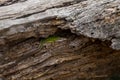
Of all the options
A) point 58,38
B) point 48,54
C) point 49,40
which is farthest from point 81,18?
point 48,54

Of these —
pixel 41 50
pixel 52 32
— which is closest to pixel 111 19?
pixel 52 32

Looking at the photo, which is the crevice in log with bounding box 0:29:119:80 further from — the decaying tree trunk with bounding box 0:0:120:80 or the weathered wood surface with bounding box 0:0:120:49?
the weathered wood surface with bounding box 0:0:120:49

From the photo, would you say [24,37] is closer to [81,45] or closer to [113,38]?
[81,45]

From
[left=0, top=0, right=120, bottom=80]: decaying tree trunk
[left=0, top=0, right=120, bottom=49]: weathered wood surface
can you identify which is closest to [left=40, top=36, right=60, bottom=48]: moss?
[left=0, top=0, right=120, bottom=80]: decaying tree trunk

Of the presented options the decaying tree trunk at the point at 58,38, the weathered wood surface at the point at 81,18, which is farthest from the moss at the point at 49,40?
the weathered wood surface at the point at 81,18

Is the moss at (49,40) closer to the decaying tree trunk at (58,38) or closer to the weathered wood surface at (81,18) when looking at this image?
the decaying tree trunk at (58,38)

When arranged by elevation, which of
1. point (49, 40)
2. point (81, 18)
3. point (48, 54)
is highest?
point (81, 18)

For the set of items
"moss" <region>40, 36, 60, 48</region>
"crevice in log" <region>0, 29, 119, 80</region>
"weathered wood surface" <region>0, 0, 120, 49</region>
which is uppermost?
"weathered wood surface" <region>0, 0, 120, 49</region>

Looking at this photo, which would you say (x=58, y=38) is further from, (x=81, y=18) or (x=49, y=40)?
(x=81, y=18)

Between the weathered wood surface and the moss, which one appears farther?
the moss
